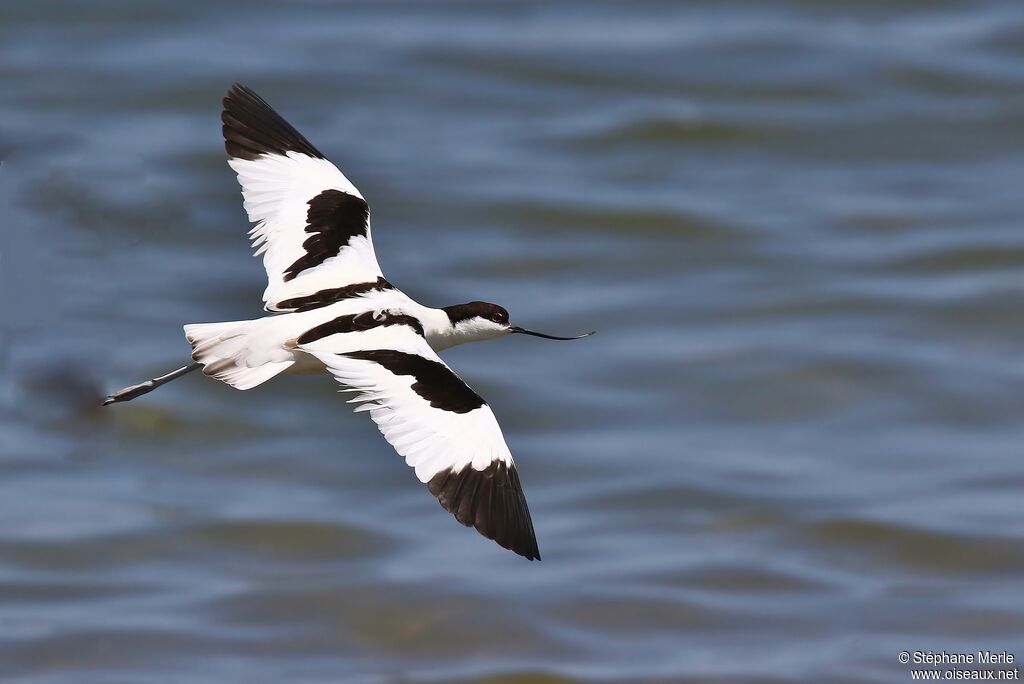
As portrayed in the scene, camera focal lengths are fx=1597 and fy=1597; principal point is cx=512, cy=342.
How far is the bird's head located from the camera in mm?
6367

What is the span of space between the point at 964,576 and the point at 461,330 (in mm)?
3528

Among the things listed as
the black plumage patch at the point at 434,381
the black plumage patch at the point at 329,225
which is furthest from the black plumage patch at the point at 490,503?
the black plumage patch at the point at 329,225

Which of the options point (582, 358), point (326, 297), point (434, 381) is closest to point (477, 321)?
point (326, 297)

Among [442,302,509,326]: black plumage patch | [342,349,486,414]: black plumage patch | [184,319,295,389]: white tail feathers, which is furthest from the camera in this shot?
[442,302,509,326]: black plumage patch

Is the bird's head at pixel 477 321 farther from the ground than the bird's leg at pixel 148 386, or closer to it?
farther from the ground

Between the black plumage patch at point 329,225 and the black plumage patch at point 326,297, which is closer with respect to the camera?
the black plumage patch at point 326,297

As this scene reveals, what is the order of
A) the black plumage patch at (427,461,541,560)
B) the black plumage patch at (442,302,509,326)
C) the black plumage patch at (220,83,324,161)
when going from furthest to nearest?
1. the black plumage patch at (220,83,324,161)
2. the black plumage patch at (442,302,509,326)
3. the black plumage patch at (427,461,541,560)

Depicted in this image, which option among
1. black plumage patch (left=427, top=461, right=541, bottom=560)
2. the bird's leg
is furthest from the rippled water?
black plumage patch (left=427, top=461, right=541, bottom=560)

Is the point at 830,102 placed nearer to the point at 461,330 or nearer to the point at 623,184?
the point at 623,184

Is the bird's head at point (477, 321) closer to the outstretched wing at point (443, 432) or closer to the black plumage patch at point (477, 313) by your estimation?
the black plumage patch at point (477, 313)

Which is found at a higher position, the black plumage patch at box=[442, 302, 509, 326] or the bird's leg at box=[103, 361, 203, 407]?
the black plumage patch at box=[442, 302, 509, 326]

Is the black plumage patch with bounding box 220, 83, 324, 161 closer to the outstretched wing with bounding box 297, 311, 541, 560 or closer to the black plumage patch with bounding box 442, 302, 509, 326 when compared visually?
the black plumage patch with bounding box 442, 302, 509, 326

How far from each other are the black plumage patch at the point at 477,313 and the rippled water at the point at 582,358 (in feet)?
6.45

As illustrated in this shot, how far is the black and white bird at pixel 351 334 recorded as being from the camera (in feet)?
17.6
